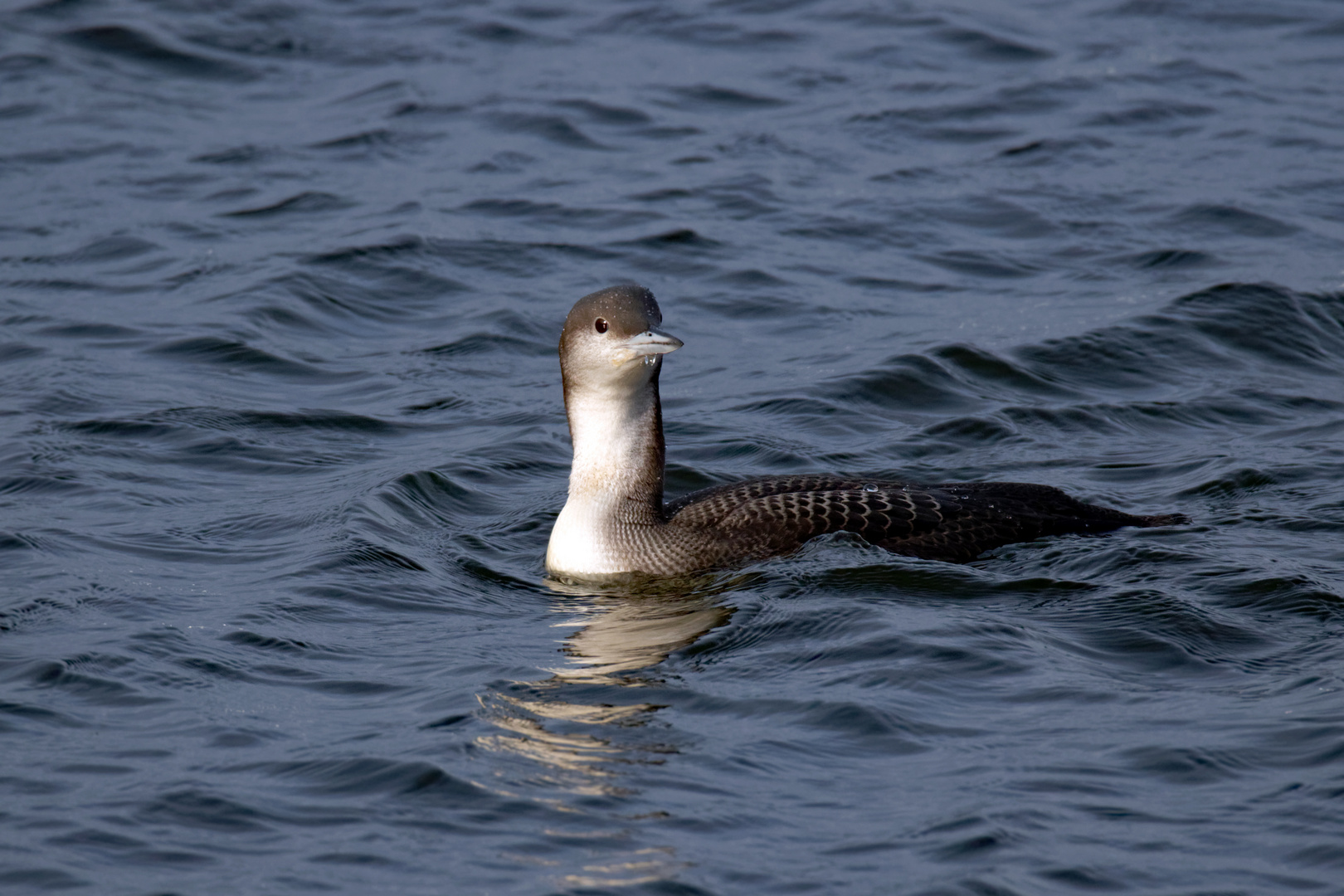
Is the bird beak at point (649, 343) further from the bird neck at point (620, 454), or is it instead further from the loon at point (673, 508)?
the bird neck at point (620, 454)

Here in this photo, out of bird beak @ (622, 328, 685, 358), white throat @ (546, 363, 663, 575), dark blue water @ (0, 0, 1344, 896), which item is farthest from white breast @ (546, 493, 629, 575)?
bird beak @ (622, 328, 685, 358)

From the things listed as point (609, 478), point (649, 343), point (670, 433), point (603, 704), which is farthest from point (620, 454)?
point (670, 433)

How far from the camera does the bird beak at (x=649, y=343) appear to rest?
21.1 feet

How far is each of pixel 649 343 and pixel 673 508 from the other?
953 millimetres

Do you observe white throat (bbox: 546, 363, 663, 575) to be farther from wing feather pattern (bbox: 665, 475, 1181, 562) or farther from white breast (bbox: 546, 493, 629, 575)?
wing feather pattern (bbox: 665, 475, 1181, 562)

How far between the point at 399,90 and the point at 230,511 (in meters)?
7.73

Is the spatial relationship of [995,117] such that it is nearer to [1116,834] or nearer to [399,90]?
[399,90]

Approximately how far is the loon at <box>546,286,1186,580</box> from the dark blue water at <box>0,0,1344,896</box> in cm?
12

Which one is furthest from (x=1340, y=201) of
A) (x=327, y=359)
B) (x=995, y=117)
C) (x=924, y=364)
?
(x=327, y=359)

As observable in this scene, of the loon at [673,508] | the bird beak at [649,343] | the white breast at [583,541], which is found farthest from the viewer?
the white breast at [583,541]

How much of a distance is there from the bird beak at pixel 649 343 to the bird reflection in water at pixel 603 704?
3.17ft

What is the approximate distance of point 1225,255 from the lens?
37.5 ft

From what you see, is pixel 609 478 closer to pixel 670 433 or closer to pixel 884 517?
pixel 884 517

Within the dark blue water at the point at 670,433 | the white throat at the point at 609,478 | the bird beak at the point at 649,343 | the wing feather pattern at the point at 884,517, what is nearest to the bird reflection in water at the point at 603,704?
the dark blue water at the point at 670,433
